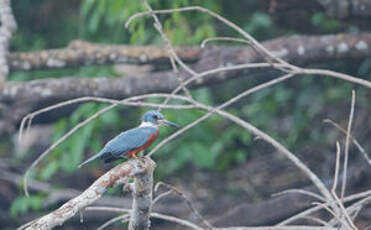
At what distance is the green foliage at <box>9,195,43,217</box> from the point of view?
7.56 metres

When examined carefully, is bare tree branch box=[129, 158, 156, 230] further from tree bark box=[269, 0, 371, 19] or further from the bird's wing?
tree bark box=[269, 0, 371, 19]

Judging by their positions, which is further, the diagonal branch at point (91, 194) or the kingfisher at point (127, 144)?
the kingfisher at point (127, 144)

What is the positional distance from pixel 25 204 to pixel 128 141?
364 cm

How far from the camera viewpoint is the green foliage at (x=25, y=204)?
24.8 ft

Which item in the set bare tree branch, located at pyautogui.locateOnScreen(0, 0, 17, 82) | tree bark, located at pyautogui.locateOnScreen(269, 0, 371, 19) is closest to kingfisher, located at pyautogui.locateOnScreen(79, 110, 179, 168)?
tree bark, located at pyautogui.locateOnScreen(269, 0, 371, 19)

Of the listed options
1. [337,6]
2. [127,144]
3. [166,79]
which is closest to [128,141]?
[127,144]

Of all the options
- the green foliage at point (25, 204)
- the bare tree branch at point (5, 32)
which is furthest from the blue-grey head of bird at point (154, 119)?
the green foliage at point (25, 204)

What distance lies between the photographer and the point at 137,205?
155 inches

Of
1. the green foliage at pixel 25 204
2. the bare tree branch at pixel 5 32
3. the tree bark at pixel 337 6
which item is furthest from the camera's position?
the green foliage at pixel 25 204

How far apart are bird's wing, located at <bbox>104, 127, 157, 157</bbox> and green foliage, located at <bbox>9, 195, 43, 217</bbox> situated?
3.31m

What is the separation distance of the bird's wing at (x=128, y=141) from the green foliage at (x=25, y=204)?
10.9ft

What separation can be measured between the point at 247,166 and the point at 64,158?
212 centimetres

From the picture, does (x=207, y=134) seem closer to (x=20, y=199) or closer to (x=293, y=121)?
(x=293, y=121)

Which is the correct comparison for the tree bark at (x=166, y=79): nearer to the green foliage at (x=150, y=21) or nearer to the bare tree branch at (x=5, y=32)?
the bare tree branch at (x=5, y=32)
